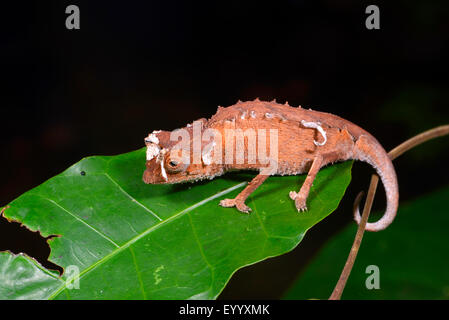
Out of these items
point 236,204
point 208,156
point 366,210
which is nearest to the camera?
point 366,210

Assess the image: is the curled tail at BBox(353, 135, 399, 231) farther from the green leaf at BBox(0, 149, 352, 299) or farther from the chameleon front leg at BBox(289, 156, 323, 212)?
the chameleon front leg at BBox(289, 156, 323, 212)

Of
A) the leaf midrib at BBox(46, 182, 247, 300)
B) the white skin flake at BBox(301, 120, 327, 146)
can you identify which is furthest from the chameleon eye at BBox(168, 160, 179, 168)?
the white skin flake at BBox(301, 120, 327, 146)

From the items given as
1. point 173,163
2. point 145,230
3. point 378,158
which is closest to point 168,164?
point 173,163

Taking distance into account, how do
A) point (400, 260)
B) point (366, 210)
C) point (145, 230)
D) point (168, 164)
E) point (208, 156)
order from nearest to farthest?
point (366, 210) < point (145, 230) < point (168, 164) < point (208, 156) < point (400, 260)

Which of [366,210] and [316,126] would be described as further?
[316,126]

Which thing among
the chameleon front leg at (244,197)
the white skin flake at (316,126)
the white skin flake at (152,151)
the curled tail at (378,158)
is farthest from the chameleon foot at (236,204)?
the curled tail at (378,158)

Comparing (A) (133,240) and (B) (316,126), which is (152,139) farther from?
(B) (316,126)

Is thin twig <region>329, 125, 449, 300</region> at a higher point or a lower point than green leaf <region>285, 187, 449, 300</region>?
higher

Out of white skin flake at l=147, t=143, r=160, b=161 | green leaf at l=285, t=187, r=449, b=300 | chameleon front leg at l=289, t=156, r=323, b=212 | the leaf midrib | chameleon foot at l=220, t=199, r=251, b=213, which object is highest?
white skin flake at l=147, t=143, r=160, b=161
